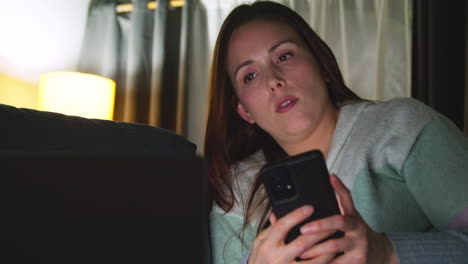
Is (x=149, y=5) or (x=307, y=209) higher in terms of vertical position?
(x=149, y=5)

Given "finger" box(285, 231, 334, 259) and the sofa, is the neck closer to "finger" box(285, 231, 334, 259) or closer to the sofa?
the sofa

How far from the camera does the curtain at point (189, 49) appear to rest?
2021 millimetres

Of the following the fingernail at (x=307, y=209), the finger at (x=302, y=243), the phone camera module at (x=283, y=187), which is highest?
the phone camera module at (x=283, y=187)

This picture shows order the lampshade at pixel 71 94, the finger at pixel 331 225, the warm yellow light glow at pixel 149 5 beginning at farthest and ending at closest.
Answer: the warm yellow light glow at pixel 149 5
the lampshade at pixel 71 94
the finger at pixel 331 225

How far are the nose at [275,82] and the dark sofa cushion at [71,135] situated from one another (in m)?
0.24

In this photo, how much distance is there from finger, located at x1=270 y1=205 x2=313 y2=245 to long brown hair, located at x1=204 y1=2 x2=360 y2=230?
1.32ft

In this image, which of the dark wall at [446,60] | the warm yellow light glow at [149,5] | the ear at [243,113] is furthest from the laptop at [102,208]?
the warm yellow light glow at [149,5]

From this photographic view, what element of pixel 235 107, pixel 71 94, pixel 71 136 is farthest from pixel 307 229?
pixel 71 94

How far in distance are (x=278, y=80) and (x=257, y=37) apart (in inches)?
5.3

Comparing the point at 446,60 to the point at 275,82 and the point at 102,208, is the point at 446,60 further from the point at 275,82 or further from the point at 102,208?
the point at 102,208

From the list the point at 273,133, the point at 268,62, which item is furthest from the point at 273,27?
the point at 273,133

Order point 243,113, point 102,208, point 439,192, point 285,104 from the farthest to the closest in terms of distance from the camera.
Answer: point 243,113 → point 285,104 → point 439,192 → point 102,208

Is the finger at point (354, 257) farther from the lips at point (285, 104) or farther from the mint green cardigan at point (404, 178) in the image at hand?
the lips at point (285, 104)

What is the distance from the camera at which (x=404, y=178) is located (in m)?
0.74
